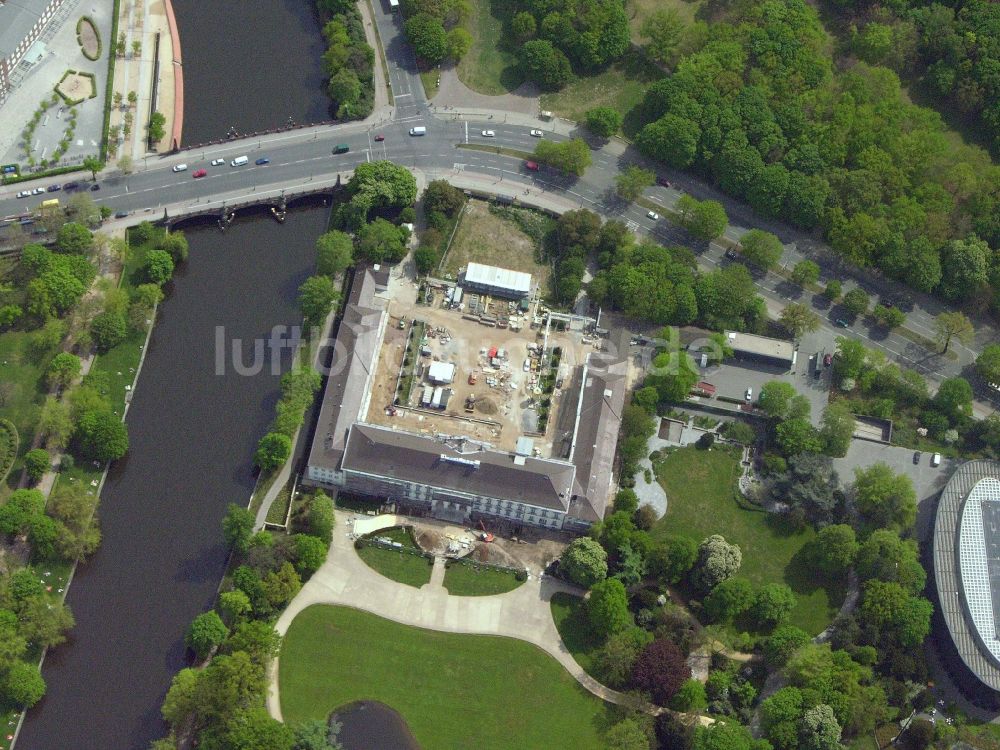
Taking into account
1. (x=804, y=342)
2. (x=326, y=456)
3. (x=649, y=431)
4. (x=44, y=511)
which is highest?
(x=804, y=342)

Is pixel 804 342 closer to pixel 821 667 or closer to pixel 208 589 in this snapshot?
pixel 821 667

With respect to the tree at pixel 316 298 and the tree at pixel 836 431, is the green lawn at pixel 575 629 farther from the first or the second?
the tree at pixel 316 298

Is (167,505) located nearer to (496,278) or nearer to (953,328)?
(496,278)

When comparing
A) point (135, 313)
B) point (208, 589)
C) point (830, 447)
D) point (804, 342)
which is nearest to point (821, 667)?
point (830, 447)

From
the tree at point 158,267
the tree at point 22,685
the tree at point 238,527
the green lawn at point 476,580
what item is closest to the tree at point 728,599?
the green lawn at point 476,580

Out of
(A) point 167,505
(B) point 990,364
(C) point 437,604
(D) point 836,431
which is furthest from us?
(B) point 990,364

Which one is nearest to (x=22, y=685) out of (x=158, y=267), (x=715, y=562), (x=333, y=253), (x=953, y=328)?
(x=158, y=267)

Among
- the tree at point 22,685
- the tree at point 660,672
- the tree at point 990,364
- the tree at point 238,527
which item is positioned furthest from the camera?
the tree at point 990,364
